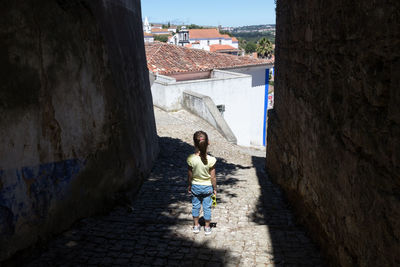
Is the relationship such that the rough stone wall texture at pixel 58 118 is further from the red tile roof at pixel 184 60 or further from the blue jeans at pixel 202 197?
the red tile roof at pixel 184 60

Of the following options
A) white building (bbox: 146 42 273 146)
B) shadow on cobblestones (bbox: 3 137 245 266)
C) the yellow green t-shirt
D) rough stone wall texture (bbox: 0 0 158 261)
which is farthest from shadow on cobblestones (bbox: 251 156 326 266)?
white building (bbox: 146 42 273 146)

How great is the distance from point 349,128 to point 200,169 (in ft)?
6.52

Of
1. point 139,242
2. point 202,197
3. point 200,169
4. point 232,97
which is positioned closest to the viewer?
point 139,242

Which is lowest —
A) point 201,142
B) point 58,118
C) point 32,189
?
point 32,189

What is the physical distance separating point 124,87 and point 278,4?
3.36m

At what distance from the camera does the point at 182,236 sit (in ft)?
14.4

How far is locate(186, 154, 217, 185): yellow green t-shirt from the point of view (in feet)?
14.1

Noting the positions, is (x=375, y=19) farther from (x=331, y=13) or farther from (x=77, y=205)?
(x=77, y=205)

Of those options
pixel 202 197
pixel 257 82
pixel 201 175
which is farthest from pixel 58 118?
pixel 257 82

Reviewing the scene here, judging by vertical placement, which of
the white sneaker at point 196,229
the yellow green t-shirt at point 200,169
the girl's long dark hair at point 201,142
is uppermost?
the girl's long dark hair at point 201,142

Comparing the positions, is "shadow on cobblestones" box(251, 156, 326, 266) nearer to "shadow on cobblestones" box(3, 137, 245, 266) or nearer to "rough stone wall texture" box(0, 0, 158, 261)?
"shadow on cobblestones" box(3, 137, 245, 266)

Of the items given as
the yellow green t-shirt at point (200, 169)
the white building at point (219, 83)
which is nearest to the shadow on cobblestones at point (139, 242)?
the yellow green t-shirt at point (200, 169)

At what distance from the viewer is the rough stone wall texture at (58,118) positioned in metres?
3.32

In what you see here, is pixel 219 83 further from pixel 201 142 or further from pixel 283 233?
pixel 283 233
